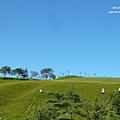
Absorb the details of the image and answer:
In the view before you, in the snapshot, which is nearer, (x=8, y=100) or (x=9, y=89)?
(x=8, y=100)

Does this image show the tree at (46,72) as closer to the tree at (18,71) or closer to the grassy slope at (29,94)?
the tree at (18,71)

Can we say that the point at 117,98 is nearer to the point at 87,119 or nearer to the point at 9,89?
the point at 87,119

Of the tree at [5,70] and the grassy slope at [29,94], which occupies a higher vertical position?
the tree at [5,70]

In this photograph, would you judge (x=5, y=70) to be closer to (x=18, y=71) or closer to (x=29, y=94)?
(x=18, y=71)

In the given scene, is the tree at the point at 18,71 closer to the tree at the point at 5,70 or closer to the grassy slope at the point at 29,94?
the tree at the point at 5,70

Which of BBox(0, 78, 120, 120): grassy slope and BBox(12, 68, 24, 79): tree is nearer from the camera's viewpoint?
BBox(0, 78, 120, 120): grassy slope

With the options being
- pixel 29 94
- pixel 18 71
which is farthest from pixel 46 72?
pixel 29 94

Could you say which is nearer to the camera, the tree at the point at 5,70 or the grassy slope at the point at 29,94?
the grassy slope at the point at 29,94

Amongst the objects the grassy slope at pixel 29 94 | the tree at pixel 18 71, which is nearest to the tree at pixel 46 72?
the tree at pixel 18 71

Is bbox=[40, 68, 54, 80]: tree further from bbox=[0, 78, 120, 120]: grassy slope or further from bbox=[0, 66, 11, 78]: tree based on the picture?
bbox=[0, 78, 120, 120]: grassy slope

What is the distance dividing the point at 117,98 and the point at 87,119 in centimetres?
354

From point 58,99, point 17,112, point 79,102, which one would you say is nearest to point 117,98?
point 79,102

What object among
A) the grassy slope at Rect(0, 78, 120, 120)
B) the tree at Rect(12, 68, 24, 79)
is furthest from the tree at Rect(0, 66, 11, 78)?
the grassy slope at Rect(0, 78, 120, 120)

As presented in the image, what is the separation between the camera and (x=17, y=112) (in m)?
44.3
